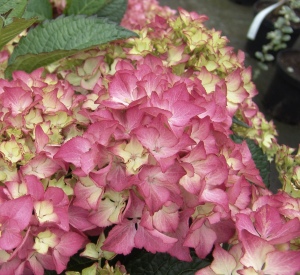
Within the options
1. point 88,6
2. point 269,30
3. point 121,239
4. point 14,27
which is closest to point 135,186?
point 121,239

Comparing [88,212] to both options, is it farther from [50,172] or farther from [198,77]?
[198,77]

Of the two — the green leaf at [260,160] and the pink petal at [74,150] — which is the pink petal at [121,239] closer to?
the pink petal at [74,150]

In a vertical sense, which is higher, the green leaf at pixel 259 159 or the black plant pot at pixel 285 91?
the green leaf at pixel 259 159

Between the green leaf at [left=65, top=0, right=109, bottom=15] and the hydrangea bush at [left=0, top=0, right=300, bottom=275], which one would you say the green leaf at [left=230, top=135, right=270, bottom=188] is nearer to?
the hydrangea bush at [left=0, top=0, right=300, bottom=275]

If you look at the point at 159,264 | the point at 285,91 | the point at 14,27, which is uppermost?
the point at 14,27

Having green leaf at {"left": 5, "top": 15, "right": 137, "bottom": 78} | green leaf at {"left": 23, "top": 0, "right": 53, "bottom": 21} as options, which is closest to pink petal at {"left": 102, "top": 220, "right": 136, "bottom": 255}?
green leaf at {"left": 5, "top": 15, "right": 137, "bottom": 78}

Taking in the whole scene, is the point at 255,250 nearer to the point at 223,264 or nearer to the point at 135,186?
the point at 223,264

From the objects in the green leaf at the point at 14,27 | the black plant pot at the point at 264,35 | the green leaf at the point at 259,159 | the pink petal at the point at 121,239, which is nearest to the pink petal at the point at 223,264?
the pink petal at the point at 121,239
